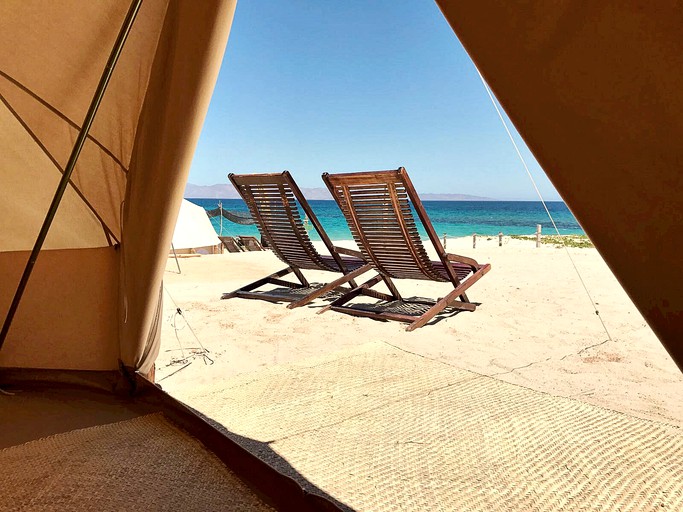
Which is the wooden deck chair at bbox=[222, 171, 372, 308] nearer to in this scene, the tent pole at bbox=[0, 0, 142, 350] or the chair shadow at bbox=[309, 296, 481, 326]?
the chair shadow at bbox=[309, 296, 481, 326]

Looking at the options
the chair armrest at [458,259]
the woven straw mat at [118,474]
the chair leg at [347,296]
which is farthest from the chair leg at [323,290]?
the woven straw mat at [118,474]

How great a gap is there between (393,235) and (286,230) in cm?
129

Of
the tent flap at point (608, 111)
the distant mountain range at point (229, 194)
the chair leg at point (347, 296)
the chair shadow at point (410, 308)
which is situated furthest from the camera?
the distant mountain range at point (229, 194)

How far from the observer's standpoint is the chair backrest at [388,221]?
12.3 ft

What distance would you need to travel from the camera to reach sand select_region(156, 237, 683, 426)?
2.53m

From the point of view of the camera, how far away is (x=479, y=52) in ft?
2.42

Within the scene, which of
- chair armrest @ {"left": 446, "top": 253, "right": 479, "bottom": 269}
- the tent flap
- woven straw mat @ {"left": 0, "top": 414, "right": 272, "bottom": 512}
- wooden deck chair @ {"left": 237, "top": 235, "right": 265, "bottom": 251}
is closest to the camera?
the tent flap

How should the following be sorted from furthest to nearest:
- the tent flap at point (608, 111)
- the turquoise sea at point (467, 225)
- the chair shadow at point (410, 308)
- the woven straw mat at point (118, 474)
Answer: the turquoise sea at point (467, 225)
the chair shadow at point (410, 308)
the woven straw mat at point (118, 474)
the tent flap at point (608, 111)

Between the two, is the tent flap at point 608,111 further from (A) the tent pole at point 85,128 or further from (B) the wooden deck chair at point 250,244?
(B) the wooden deck chair at point 250,244

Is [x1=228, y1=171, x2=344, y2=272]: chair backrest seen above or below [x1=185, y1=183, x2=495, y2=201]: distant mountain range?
below

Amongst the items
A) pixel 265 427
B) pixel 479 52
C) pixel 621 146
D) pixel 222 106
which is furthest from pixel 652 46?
pixel 222 106

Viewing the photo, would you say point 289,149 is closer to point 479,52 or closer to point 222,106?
point 222,106

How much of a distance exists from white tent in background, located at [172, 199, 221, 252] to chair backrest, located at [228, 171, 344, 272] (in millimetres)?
4671

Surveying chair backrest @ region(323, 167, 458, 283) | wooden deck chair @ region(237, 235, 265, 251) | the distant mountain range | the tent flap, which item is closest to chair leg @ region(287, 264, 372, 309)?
chair backrest @ region(323, 167, 458, 283)
